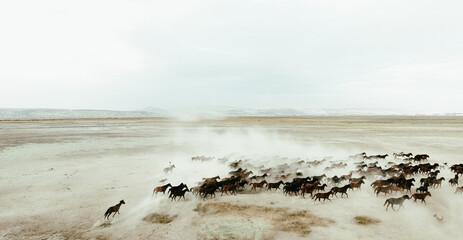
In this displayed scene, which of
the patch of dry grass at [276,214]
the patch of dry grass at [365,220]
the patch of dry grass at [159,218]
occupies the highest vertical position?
the patch of dry grass at [365,220]

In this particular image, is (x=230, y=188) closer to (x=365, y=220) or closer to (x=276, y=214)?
(x=276, y=214)

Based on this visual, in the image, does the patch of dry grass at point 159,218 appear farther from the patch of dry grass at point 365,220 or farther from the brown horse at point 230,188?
the patch of dry grass at point 365,220

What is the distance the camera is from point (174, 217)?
906cm

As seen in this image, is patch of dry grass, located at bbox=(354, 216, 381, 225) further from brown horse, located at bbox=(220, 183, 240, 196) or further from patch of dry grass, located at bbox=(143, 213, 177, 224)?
patch of dry grass, located at bbox=(143, 213, 177, 224)

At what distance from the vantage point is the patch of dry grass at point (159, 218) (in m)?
8.76

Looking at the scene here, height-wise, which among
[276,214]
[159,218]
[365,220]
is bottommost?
[159,218]

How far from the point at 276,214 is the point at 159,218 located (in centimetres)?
434

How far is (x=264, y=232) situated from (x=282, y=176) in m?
5.98

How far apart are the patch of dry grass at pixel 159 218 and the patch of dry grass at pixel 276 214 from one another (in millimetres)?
1141

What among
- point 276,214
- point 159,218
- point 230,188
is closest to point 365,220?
point 276,214

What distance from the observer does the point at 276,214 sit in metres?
9.06

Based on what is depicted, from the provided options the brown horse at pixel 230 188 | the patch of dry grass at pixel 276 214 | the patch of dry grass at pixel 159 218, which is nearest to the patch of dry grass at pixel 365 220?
the patch of dry grass at pixel 276 214

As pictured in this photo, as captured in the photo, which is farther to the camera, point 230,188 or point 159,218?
point 230,188

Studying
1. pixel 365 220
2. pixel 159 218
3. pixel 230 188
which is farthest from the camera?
pixel 230 188
